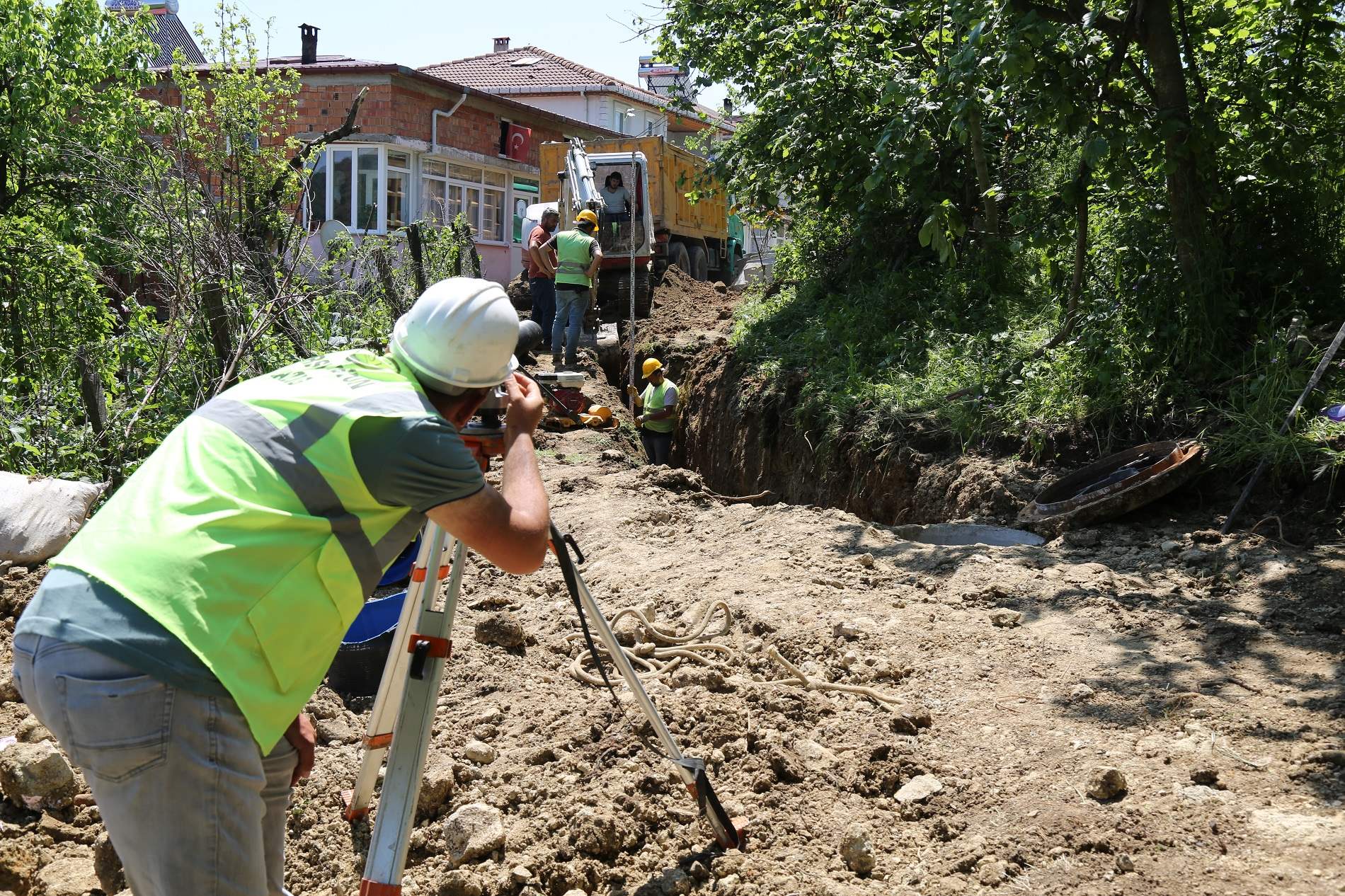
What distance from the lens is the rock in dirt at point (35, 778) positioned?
350 cm

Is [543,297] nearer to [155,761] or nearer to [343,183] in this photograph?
[343,183]

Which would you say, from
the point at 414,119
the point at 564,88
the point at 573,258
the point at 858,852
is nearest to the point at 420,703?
the point at 858,852

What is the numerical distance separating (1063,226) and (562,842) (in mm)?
6379

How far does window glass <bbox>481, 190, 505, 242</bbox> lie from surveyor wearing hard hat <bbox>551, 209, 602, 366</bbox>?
1598 cm

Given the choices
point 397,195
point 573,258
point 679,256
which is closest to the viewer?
point 573,258

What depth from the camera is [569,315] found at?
13.7 meters

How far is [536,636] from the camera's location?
17.2 ft

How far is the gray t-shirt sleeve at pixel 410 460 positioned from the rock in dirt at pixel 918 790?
2.16 m

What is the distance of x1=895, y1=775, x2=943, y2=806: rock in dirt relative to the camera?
3.49 meters

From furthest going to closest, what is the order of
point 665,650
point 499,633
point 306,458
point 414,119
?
point 414,119
point 499,633
point 665,650
point 306,458

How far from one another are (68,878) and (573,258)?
10.6 meters

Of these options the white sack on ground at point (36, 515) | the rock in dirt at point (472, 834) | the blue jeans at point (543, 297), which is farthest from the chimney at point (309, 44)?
the rock in dirt at point (472, 834)

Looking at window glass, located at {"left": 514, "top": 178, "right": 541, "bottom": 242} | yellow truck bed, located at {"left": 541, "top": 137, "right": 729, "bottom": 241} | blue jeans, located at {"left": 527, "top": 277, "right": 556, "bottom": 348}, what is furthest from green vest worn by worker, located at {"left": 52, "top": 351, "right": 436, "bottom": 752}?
window glass, located at {"left": 514, "top": 178, "right": 541, "bottom": 242}

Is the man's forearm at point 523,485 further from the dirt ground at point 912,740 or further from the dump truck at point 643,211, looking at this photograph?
the dump truck at point 643,211
